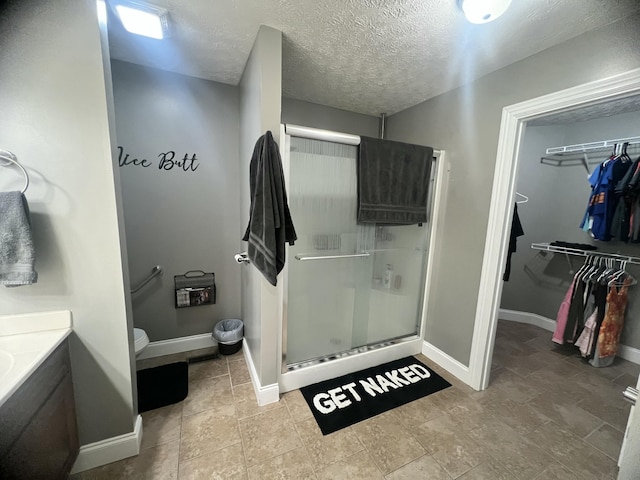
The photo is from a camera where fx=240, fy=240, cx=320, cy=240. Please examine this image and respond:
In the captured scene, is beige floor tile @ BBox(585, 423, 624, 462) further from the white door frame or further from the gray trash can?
the gray trash can

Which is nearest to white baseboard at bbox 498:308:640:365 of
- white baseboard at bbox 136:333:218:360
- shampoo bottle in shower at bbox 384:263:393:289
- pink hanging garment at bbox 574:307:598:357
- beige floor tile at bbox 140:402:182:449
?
pink hanging garment at bbox 574:307:598:357

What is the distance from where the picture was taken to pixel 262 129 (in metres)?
1.47

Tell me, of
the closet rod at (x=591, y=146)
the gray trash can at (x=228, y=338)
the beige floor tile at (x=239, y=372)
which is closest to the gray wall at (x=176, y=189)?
the gray trash can at (x=228, y=338)

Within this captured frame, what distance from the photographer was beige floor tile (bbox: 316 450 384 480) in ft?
4.13

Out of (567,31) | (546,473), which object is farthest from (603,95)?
(546,473)

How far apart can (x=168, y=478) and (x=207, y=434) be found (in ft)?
0.86

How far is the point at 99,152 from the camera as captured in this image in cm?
109

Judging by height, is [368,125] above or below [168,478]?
above

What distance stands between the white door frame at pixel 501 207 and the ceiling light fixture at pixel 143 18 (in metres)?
2.21

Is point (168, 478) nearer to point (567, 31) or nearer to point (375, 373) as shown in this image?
point (375, 373)

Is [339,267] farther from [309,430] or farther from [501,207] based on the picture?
[501,207]

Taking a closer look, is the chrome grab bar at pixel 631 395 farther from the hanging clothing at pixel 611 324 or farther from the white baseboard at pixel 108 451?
the white baseboard at pixel 108 451

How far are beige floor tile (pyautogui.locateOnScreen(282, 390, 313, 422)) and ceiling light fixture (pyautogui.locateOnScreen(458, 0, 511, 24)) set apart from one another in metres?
2.44

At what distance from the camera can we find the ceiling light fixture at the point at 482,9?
3.48 feet
